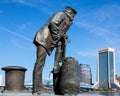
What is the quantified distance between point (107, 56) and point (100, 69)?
945cm

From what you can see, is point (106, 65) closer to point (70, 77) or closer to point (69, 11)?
point (69, 11)

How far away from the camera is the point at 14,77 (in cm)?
845

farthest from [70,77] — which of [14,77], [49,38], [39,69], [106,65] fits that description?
[106,65]

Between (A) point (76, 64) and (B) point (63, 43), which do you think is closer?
(A) point (76, 64)

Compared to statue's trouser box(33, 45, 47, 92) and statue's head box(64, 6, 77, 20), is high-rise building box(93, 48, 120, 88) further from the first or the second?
statue's trouser box(33, 45, 47, 92)

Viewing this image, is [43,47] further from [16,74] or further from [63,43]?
[16,74]

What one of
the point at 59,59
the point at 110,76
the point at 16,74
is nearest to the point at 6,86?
the point at 16,74

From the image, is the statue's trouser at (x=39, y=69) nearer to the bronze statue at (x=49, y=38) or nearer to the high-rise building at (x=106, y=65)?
the bronze statue at (x=49, y=38)

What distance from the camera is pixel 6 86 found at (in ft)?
28.5

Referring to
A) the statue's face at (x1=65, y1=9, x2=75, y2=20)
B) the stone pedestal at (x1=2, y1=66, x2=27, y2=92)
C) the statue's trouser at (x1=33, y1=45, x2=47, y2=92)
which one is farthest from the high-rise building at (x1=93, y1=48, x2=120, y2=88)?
the statue's trouser at (x1=33, y1=45, x2=47, y2=92)

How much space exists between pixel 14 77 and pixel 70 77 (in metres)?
2.03

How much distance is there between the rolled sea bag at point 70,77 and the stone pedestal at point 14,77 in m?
1.59

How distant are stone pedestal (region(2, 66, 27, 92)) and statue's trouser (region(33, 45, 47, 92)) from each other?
3.52ft

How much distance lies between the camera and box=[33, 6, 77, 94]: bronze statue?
24.5ft
